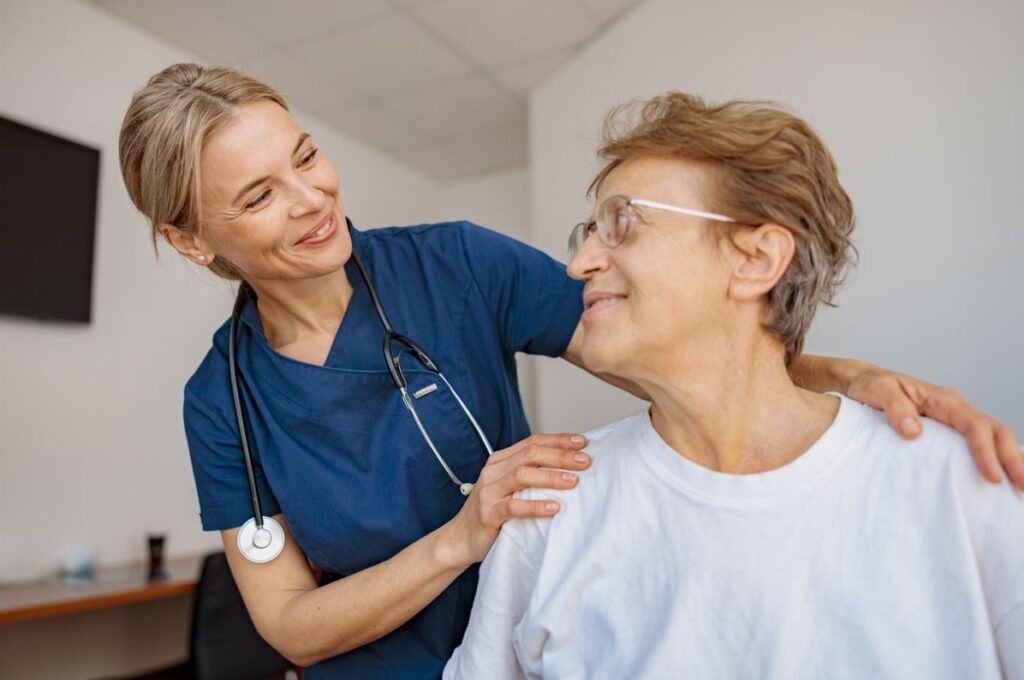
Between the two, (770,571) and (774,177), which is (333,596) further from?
(774,177)

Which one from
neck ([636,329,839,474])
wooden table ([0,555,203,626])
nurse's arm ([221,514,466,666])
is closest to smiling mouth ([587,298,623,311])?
neck ([636,329,839,474])

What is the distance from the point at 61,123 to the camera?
3.22 meters

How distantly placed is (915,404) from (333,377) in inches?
33.6

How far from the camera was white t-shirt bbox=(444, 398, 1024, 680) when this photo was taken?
87cm

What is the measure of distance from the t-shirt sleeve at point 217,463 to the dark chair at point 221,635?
1436 mm

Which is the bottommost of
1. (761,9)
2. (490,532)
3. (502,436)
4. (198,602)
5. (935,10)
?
(198,602)

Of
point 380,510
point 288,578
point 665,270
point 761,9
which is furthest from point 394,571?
point 761,9

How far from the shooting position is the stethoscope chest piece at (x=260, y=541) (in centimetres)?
125

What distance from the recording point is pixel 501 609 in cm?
109

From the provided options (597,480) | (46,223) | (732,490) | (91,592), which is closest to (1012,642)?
(732,490)

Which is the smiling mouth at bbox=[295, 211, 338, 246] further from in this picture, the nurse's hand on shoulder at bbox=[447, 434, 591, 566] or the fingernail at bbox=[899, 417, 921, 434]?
the fingernail at bbox=[899, 417, 921, 434]

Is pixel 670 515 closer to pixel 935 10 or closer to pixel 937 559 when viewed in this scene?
pixel 937 559

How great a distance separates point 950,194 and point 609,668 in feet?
7.48

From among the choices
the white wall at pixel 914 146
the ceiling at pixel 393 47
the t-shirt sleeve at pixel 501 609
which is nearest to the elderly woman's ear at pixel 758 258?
the t-shirt sleeve at pixel 501 609
